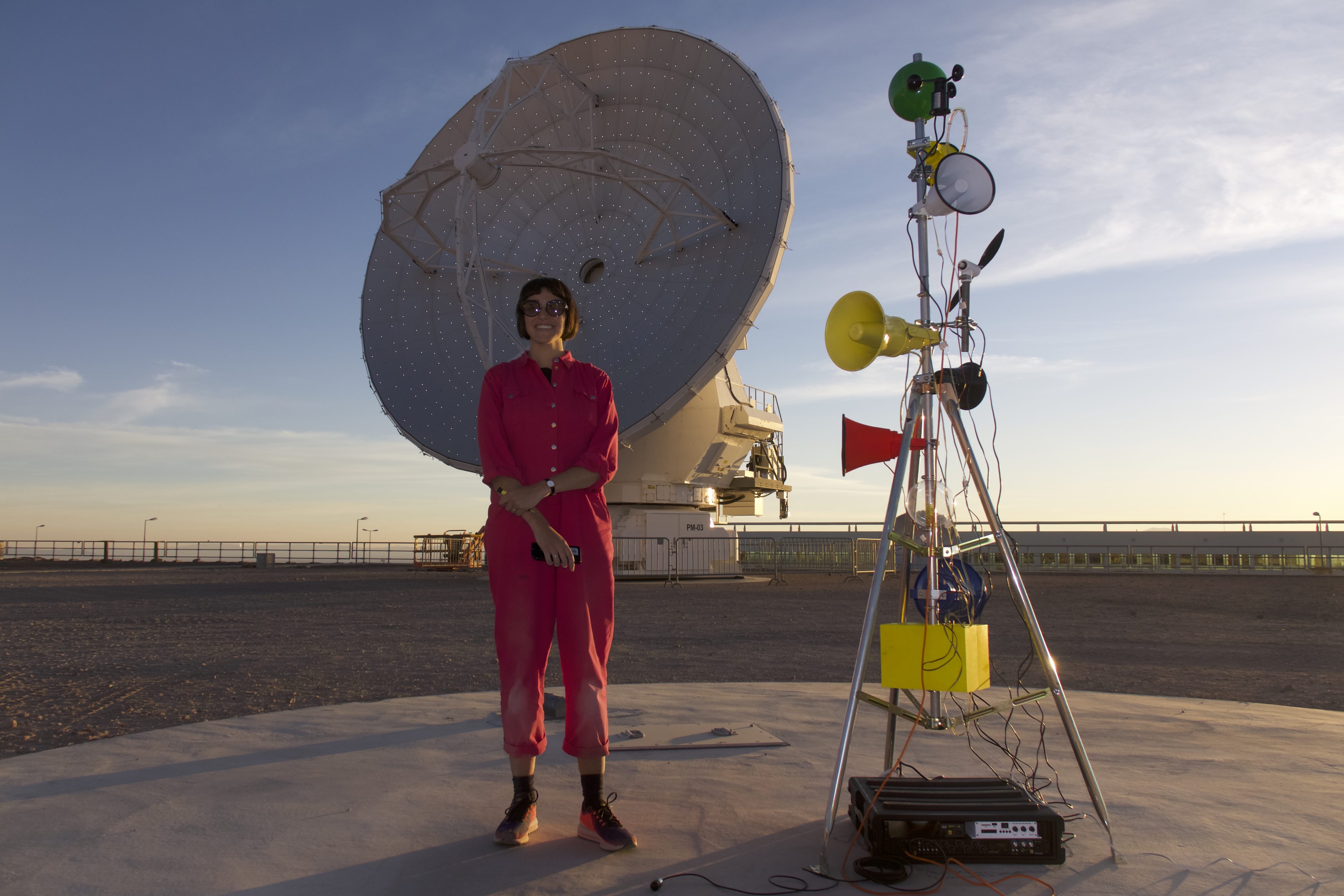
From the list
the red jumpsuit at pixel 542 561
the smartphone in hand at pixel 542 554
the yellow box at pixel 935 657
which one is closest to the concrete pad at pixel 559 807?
the red jumpsuit at pixel 542 561

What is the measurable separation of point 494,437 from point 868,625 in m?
1.48

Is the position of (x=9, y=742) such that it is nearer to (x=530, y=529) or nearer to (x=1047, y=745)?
(x=530, y=529)

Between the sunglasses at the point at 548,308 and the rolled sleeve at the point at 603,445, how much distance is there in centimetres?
30

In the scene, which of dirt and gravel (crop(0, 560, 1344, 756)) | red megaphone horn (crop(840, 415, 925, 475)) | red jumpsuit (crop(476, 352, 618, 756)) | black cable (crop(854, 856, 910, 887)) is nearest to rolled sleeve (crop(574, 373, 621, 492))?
red jumpsuit (crop(476, 352, 618, 756))

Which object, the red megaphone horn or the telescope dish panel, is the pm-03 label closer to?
the red megaphone horn

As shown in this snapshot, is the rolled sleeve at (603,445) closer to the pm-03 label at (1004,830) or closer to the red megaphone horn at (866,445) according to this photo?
the red megaphone horn at (866,445)

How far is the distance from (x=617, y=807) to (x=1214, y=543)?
34529mm

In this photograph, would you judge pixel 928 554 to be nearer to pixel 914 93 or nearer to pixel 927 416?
pixel 927 416

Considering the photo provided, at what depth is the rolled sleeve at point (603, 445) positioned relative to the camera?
10.8 ft

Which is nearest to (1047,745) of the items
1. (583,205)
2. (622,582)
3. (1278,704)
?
(1278,704)

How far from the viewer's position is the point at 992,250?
357cm

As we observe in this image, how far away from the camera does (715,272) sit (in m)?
14.5

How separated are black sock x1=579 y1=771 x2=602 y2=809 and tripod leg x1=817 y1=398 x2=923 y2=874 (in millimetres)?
755

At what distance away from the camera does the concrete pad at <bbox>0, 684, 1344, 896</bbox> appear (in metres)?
2.70
